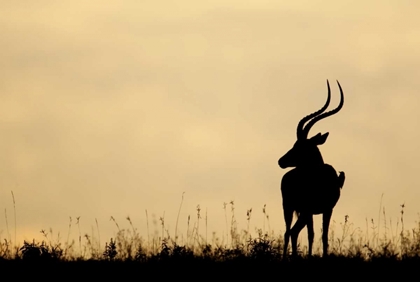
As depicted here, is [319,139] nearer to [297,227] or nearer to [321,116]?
[321,116]

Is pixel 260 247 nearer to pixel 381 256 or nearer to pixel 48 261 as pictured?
pixel 381 256

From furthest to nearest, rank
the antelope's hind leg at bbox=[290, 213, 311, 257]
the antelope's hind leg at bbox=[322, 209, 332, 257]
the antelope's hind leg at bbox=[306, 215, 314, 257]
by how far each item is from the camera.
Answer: the antelope's hind leg at bbox=[290, 213, 311, 257], the antelope's hind leg at bbox=[306, 215, 314, 257], the antelope's hind leg at bbox=[322, 209, 332, 257]

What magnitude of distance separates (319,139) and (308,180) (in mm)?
743

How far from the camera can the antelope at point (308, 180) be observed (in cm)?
1577

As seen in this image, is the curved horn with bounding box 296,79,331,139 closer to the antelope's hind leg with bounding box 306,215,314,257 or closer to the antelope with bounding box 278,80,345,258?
the antelope with bounding box 278,80,345,258

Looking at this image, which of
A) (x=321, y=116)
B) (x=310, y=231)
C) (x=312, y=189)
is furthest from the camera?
(x=321, y=116)

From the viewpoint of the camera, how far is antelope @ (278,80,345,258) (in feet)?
51.8

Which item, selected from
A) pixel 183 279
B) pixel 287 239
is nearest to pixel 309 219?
pixel 287 239

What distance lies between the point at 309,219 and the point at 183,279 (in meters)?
4.47

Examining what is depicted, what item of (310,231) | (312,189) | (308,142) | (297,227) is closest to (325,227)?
(310,231)

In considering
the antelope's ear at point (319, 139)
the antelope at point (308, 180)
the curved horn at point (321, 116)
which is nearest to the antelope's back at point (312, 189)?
the antelope at point (308, 180)

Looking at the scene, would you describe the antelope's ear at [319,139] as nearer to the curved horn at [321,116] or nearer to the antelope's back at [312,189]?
the curved horn at [321,116]

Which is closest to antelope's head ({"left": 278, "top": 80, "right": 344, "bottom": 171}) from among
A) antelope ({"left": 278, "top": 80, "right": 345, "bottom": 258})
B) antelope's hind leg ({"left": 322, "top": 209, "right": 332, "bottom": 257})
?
antelope ({"left": 278, "top": 80, "right": 345, "bottom": 258})

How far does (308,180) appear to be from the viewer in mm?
15844
